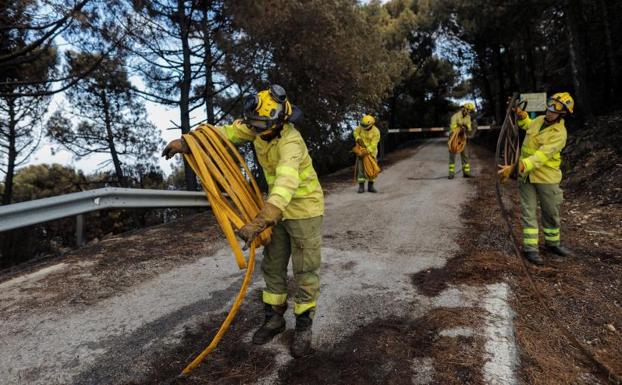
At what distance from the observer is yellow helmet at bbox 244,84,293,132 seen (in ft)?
9.74

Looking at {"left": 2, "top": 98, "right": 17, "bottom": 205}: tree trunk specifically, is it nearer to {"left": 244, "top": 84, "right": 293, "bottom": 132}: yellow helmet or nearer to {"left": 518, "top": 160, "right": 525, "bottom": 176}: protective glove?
{"left": 244, "top": 84, "right": 293, "bottom": 132}: yellow helmet

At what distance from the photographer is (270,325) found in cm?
317

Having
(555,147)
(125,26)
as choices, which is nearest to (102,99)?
(125,26)

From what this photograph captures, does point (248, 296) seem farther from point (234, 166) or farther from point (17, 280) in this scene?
point (17, 280)

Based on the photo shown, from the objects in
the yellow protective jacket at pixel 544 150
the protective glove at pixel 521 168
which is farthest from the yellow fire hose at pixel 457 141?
the protective glove at pixel 521 168

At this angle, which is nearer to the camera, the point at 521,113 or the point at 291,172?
the point at 291,172

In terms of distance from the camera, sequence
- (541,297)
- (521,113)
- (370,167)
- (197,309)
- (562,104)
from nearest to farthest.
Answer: (197,309) → (541,297) → (562,104) → (521,113) → (370,167)

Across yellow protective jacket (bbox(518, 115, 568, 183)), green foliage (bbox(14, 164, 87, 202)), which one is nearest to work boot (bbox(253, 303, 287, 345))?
yellow protective jacket (bbox(518, 115, 568, 183))

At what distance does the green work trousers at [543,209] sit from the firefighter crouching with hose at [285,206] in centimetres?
308

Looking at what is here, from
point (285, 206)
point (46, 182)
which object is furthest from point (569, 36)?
point (46, 182)

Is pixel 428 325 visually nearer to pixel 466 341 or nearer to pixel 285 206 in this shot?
pixel 466 341

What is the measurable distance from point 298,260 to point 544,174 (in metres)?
3.48

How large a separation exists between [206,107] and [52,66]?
405 centimetres

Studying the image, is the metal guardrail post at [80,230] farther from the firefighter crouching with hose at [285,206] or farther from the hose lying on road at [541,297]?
the hose lying on road at [541,297]
